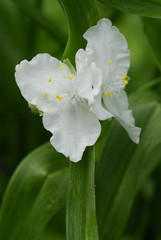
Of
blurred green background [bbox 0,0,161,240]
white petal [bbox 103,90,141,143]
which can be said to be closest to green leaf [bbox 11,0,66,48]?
blurred green background [bbox 0,0,161,240]

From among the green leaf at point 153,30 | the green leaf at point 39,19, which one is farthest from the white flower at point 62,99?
the green leaf at point 39,19

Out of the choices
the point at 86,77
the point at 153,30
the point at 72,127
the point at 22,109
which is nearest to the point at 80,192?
the point at 72,127

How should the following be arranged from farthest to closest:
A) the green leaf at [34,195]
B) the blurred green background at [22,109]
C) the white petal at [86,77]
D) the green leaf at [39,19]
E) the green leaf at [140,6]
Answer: the blurred green background at [22,109]
the green leaf at [39,19]
the green leaf at [34,195]
the green leaf at [140,6]
the white petal at [86,77]

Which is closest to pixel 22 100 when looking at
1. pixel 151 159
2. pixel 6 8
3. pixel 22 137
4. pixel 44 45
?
pixel 22 137

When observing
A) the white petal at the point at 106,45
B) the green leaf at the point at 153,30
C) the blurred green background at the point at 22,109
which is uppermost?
the white petal at the point at 106,45

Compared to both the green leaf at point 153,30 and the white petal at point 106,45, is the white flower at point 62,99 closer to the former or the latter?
the white petal at point 106,45

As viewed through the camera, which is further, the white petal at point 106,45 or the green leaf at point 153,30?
the green leaf at point 153,30

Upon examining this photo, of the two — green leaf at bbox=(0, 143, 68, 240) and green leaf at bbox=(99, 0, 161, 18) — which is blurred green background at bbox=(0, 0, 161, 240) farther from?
green leaf at bbox=(99, 0, 161, 18)
